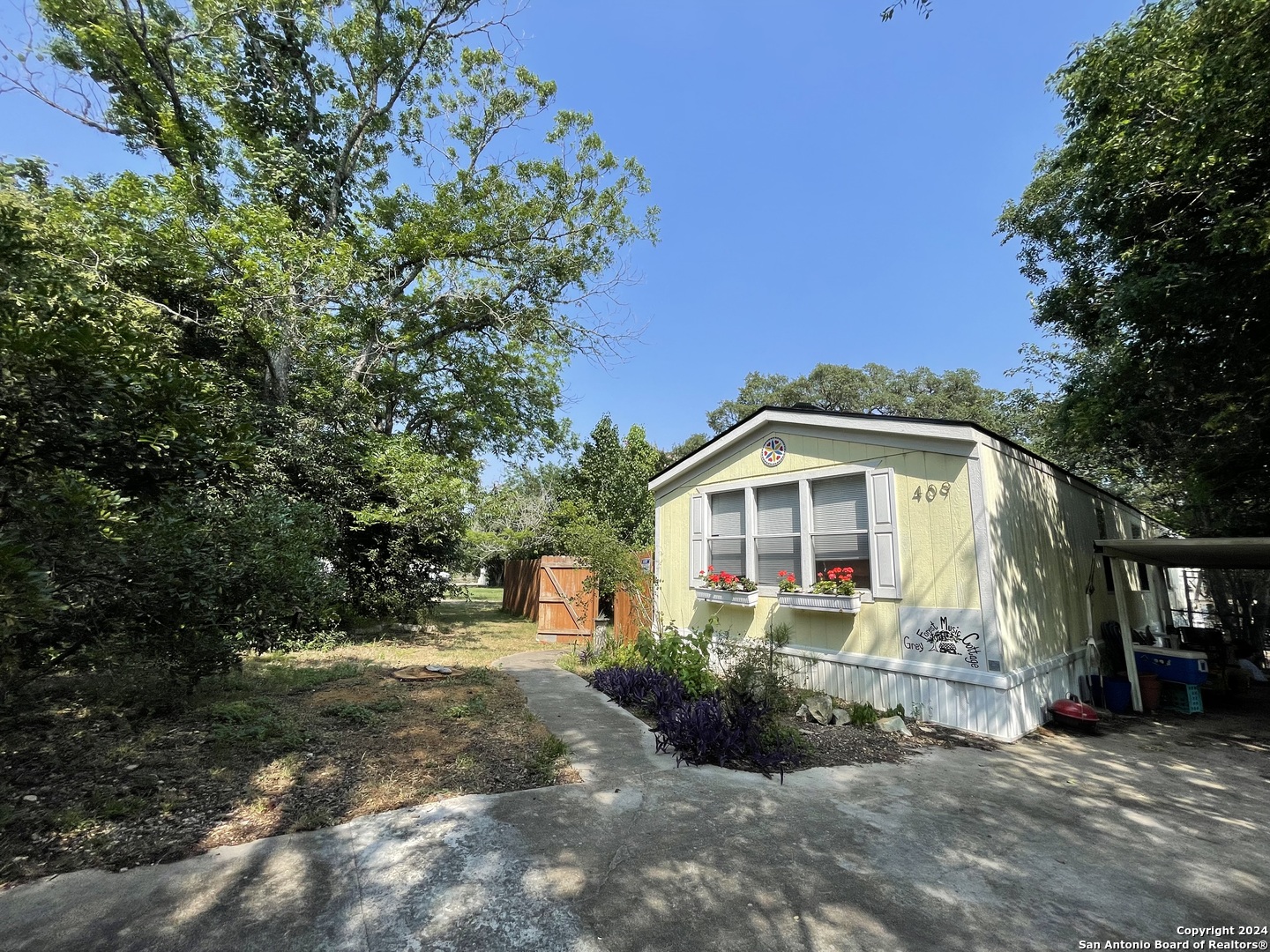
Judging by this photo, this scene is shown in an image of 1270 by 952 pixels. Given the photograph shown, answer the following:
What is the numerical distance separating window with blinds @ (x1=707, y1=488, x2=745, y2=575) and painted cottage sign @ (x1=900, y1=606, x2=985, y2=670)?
7.54ft

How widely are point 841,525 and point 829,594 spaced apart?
90 centimetres

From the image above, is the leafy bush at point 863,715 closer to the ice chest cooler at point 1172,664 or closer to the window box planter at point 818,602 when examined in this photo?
the window box planter at point 818,602

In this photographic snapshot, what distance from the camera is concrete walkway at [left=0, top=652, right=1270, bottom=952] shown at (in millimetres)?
2133

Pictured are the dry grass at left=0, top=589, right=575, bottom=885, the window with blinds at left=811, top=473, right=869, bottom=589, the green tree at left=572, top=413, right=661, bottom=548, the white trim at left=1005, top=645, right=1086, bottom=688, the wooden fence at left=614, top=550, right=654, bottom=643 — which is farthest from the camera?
the green tree at left=572, top=413, right=661, bottom=548

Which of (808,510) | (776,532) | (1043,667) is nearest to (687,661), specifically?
(776,532)

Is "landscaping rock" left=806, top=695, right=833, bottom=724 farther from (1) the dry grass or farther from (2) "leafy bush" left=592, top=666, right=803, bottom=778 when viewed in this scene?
(1) the dry grass

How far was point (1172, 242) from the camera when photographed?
240 inches

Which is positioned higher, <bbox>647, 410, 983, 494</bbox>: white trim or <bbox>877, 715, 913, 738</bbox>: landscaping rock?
<bbox>647, 410, 983, 494</bbox>: white trim

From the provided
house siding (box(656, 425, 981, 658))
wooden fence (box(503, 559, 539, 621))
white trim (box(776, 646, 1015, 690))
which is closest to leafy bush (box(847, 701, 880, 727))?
white trim (box(776, 646, 1015, 690))

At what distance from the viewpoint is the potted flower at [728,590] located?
6805 millimetres

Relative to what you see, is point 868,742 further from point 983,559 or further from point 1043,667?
point 1043,667

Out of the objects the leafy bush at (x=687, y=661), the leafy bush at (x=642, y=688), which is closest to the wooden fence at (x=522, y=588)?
the leafy bush at (x=642, y=688)

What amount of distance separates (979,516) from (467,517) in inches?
382

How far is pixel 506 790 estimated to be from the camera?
Answer: 3580mm
